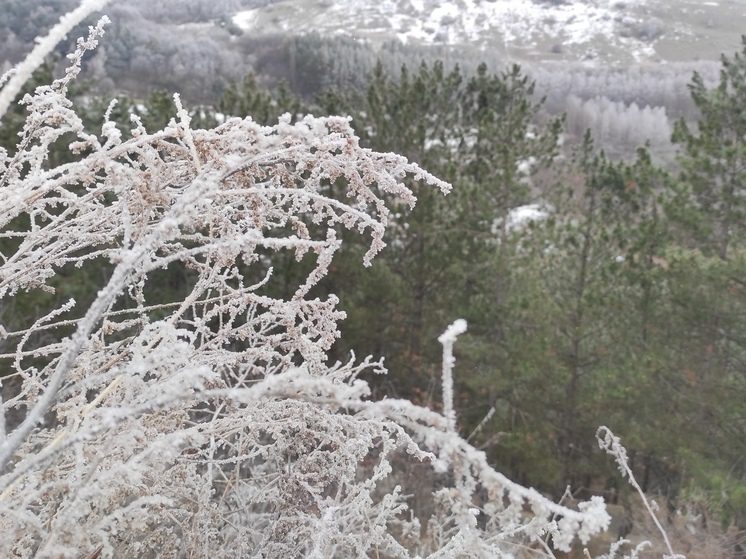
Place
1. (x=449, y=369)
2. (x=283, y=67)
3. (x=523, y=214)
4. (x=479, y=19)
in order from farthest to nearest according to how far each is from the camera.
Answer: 1. (x=479, y=19)
2. (x=283, y=67)
3. (x=523, y=214)
4. (x=449, y=369)

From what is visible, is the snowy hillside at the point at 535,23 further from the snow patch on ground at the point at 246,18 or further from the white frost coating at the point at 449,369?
the white frost coating at the point at 449,369

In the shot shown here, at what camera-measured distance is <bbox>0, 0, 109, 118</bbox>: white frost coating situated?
82 centimetres

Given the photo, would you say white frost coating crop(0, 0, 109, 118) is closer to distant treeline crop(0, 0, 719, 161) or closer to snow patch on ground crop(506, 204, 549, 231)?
distant treeline crop(0, 0, 719, 161)

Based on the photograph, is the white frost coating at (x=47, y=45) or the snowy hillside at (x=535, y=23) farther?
the snowy hillside at (x=535, y=23)

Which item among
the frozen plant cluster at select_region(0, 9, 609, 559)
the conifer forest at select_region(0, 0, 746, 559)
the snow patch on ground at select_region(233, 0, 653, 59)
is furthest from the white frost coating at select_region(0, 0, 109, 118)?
the snow patch on ground at select_region(233, 0, 653, 59)

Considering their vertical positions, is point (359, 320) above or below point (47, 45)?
below

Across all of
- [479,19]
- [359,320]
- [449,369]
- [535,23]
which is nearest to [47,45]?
[449,369]

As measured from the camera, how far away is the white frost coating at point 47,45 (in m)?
0.82

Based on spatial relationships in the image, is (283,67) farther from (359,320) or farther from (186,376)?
(186,376)

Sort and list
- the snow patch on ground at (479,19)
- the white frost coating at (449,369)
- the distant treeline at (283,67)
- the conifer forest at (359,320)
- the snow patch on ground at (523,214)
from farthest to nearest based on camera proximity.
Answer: the snow patch on ground at (479,19) → the distant treeline at (283,67) → the snow patch on ground at (523,214) → the conifer forest at (359,320) → the white frost coating at (449,369)

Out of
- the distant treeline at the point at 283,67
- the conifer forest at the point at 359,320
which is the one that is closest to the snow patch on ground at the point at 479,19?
the distant treeline at the point at 283,67

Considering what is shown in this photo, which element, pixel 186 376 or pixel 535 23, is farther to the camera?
pixel 535 23

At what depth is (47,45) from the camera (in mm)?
844

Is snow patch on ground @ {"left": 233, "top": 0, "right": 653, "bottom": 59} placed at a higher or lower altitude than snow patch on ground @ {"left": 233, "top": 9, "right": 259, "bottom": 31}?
lower
